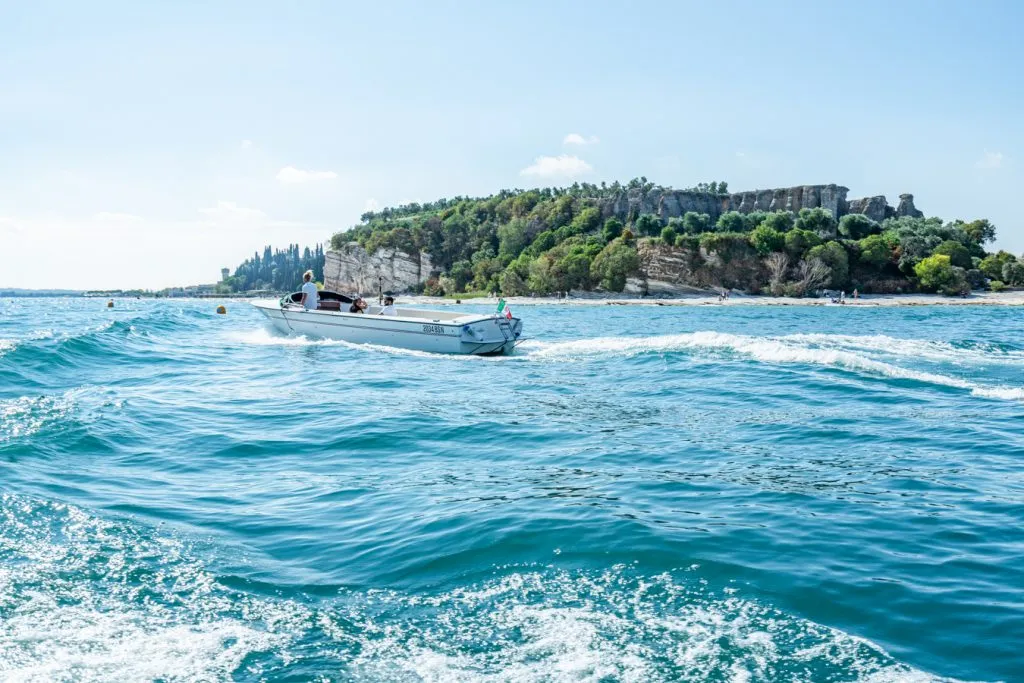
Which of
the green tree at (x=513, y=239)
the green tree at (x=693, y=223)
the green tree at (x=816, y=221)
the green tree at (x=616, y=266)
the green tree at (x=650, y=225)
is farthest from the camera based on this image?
the green tree at (x=513, y=239)

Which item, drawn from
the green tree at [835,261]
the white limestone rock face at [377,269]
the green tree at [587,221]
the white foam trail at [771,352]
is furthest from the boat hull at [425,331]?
the white limestone rock face at [377,269]

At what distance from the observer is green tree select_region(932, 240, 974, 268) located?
309 feet

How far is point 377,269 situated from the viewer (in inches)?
5674

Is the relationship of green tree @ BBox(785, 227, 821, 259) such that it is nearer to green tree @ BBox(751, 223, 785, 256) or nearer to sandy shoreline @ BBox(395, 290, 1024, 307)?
green tree @ BBox(751, 223, 785, 256)

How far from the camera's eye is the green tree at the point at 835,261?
95125 millimetres

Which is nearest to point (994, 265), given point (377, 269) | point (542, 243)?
point (542, 243)

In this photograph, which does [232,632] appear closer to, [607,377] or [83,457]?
[83,457]

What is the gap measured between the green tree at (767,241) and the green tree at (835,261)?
547 cm

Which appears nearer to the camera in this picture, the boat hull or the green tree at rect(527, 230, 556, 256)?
the boat hull

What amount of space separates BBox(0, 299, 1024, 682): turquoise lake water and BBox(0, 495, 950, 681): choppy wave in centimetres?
2

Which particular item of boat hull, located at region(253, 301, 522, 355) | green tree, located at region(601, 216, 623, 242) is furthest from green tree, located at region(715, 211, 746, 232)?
boat hull, located at region(253, 301, 522, 355)

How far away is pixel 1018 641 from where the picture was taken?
4.28 m

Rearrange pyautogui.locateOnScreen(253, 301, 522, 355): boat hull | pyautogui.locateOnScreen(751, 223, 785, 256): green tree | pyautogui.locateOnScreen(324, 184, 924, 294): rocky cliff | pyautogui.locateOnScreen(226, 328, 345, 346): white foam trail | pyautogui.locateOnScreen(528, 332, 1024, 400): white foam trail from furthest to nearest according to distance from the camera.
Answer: pyautogui.locateOnScreen(324, 184, 924, 294): rocky cliff
pyautogui.locateOnScreen(751, 223, 785, 256): green tree
pyautogui.locateOnScreen(226, 328, 345, 346): white foam trail
pyautogui.locateOnScreen(253, 301, 522, 355): boat hull
pyautogui.locateOnScreen(528, 332, 1024, 400): white foam trail

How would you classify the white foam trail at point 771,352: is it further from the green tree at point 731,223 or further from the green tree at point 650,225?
the green tree at point 731,223
